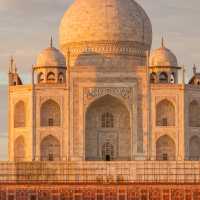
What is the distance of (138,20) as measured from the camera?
50.4 m

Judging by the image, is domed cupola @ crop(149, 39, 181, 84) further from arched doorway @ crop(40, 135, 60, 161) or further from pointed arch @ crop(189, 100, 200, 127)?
arched doorway @ crop(40, 135, 60, 161)

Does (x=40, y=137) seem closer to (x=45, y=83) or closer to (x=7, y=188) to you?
(x=45, y=83)

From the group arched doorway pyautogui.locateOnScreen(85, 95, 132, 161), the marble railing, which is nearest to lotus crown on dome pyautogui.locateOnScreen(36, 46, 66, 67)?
arched doorway pyautogui.locateOnScreen(85, 95, 132, 161)

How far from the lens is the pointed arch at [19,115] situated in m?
47.8

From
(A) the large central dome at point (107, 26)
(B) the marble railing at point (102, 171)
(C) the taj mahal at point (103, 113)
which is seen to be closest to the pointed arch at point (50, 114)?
(C) the taj mahal at point (103, 113)

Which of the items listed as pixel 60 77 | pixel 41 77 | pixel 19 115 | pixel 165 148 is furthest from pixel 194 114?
pixel 19 115

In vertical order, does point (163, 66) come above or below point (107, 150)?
above

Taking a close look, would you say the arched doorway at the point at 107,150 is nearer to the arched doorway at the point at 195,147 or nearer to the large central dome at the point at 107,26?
→ the arched doorway at the point at 195,147

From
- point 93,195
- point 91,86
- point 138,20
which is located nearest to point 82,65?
point 91,86

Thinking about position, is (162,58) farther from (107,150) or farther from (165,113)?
(107,150)

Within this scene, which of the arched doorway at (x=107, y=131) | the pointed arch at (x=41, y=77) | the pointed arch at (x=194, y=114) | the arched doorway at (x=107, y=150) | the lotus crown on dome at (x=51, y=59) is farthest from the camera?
the pointed arch at (x=41, y=77)

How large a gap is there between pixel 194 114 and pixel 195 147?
1581mm

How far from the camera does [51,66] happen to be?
159ft

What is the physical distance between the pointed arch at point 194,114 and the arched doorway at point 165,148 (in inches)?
61.7
